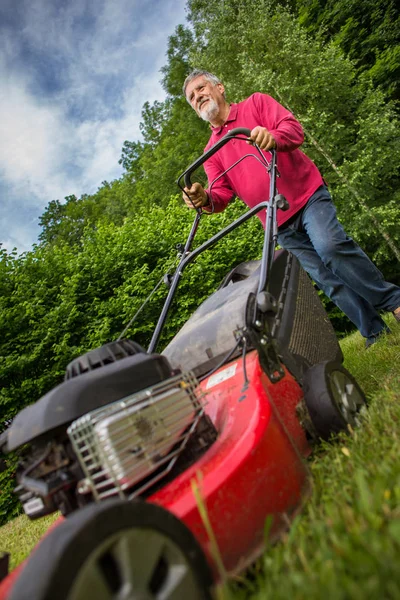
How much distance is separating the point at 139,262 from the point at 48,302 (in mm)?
1393

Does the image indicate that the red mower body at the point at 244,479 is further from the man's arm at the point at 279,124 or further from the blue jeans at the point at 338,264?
the man's arm at the point at 279,124

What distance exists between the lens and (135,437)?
3.65 ft

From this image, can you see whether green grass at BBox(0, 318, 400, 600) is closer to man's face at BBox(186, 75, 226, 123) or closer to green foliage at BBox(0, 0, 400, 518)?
green foliage at BBox(0, 0, 400, 518)

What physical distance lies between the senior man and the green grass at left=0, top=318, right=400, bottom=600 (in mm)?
1022

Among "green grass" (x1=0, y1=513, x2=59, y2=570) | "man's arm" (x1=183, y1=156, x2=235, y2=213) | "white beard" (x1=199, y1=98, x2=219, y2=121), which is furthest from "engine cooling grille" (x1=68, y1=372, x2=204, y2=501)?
"white beard" (x1=199, y1=98, x2=219, y2=121)

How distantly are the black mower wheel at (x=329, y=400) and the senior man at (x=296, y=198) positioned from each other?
1.06 metres

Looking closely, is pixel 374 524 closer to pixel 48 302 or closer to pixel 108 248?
pixel 48 302

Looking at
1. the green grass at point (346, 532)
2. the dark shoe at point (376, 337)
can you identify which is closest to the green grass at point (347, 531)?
the green grass at point (346, 532)

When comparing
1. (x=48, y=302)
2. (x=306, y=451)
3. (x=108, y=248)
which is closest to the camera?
(x=306, y=451)

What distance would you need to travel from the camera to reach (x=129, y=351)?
56.4 inches

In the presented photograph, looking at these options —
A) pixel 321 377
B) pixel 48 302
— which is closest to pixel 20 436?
pixel 321 377

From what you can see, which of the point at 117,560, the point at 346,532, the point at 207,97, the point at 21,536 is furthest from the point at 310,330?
the point at 21,536

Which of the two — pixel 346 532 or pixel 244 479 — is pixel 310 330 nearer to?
pixel 244 479

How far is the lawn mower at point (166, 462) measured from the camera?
0.76 meters
